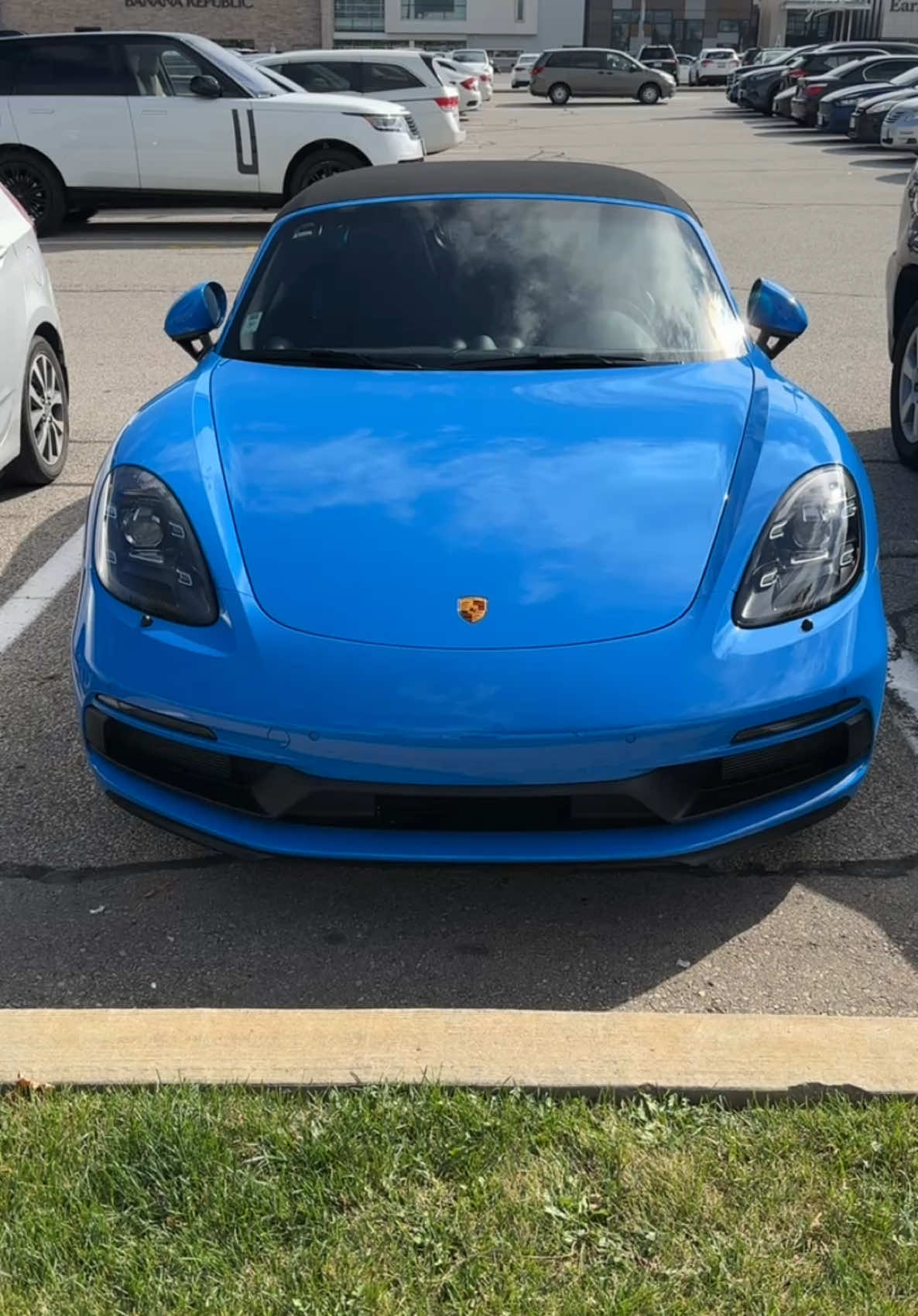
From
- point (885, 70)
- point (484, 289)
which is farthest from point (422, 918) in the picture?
point (885, 70)

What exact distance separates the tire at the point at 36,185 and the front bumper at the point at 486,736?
1179 centimetres

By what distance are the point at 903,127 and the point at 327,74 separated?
36.0ft

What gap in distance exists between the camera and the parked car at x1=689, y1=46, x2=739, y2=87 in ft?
204

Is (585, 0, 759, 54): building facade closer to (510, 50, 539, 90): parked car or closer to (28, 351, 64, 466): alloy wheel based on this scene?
(510, 50, 539, 90): parked car

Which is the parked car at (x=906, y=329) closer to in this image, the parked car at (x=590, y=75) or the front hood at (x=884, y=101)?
the front hood at (x=884, y=101)

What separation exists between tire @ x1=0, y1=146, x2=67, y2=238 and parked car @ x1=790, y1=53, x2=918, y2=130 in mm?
23384

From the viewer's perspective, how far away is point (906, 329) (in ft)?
19.5

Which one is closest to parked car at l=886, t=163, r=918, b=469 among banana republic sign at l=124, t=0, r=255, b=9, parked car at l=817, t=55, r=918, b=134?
parked car at l=817, t=55, r=918, b=134

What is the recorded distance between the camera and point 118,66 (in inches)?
508

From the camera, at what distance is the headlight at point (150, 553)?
285 cm

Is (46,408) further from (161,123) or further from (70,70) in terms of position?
(70,70)

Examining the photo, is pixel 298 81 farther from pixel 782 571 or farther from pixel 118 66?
pixel 782 571

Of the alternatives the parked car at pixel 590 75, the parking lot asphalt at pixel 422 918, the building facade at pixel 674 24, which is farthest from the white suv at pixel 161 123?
the building facade at pixel 674 24

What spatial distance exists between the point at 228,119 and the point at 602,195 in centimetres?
963
